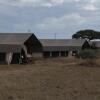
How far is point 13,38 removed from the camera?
171ft

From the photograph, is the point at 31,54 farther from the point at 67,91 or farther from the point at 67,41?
the point at 67,91

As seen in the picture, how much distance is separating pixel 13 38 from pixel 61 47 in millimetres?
19972

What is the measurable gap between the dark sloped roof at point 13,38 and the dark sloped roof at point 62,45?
15.4m

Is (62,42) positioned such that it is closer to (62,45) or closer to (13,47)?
(62,45)

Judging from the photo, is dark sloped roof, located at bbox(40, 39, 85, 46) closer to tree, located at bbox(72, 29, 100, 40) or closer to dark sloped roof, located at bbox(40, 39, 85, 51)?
dark sloped roof, located at bbox(40, 39, 85, 51)

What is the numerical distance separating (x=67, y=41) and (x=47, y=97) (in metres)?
61.4

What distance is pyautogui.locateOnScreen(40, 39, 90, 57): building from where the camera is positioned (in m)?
69.6

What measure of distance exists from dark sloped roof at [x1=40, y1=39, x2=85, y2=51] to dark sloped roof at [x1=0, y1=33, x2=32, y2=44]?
15352 millimetres

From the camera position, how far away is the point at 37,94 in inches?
611

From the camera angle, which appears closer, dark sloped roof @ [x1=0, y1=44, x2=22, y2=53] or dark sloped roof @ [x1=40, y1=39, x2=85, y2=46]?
dark sloped roof @ [x1=0, y1=44, x2=22, y2=53]

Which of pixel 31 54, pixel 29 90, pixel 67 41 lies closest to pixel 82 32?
pixel 67 41

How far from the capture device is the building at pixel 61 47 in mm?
69562

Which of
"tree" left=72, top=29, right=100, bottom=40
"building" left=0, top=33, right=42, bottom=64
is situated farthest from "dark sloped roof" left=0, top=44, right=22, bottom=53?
"tree" left=72, top=29, right=100, bottom=40

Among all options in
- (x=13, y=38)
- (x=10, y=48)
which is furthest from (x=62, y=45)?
(x=10, y=48)
